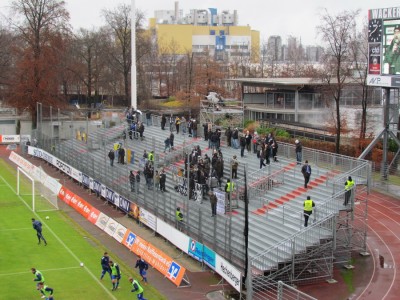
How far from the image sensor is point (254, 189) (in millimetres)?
31062

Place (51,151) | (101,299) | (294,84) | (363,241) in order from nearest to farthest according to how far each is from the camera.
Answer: (101,299) → (363,241) → (51,151) → (294,84)

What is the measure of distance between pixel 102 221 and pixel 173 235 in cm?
543

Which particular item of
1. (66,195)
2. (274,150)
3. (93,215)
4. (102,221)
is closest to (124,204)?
(93,215)

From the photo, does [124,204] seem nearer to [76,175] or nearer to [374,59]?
[76,175]

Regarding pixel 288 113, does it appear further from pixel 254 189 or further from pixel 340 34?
pixel 254 189

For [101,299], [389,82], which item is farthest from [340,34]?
[101,299]

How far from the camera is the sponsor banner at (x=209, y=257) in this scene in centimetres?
2584

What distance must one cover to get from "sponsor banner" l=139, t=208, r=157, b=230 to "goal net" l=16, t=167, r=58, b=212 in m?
7.41

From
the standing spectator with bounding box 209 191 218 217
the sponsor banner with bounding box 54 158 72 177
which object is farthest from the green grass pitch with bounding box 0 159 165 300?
the sponsor banner with bounding box 54 158 72 177

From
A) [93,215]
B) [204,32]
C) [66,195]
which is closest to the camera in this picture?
[93,215]

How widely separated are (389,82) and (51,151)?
30158 mm

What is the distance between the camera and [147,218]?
109ft

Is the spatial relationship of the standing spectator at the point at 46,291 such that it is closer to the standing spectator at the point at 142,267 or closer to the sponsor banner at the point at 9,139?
the standing spectator at the point at 142,267

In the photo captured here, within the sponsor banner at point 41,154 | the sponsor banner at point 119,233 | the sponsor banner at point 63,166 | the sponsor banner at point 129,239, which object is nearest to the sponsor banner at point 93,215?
the sponsor banner at point 119,233
